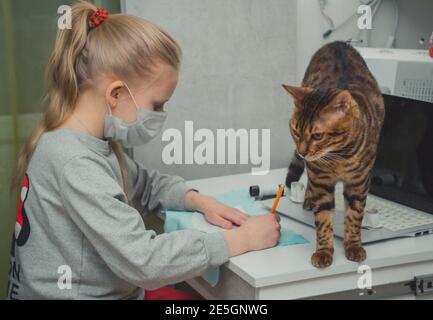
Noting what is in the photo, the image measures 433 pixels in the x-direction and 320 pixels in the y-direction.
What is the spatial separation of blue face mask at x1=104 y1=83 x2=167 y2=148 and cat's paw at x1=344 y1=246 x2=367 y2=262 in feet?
1.39

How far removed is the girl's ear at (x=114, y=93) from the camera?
1076mm

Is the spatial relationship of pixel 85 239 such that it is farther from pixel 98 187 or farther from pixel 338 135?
pixel 338 135

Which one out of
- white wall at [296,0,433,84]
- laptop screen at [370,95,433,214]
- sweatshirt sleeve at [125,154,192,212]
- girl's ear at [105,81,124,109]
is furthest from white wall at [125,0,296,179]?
girl's ear at [105,81,124,109]

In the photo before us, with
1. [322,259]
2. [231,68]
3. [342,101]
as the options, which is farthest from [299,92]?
[231,68]

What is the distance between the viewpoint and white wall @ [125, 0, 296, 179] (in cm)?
153

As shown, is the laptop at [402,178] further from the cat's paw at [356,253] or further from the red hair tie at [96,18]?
the red hair tie at [96,18]

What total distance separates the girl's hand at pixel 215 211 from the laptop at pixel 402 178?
11cm

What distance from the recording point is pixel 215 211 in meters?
1.25

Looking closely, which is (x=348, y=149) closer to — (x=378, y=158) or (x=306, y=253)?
(x=306, y=253)

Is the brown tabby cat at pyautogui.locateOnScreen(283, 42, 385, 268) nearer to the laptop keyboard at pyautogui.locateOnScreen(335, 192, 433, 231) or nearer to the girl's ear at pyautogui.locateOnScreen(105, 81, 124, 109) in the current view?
the laptop keyboard at pyautogui.locateOnScreen(335, 192, 433, 231)

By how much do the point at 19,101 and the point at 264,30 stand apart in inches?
25.9

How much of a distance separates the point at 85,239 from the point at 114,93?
27 cm

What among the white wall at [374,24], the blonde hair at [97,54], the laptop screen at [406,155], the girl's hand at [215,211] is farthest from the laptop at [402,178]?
the blonde hair at [97,54]

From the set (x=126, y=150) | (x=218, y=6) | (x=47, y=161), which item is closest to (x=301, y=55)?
(x=218, y=6)
